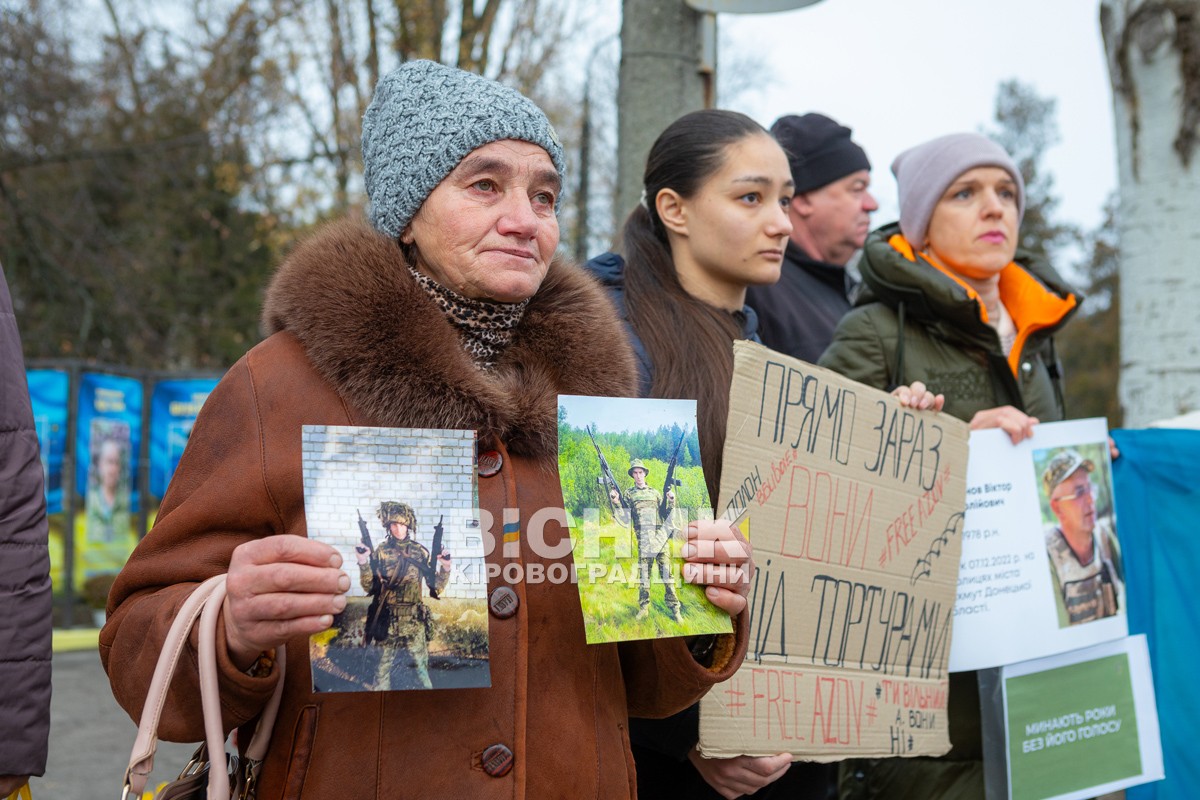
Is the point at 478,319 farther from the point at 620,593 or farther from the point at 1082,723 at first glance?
the point at 1082,723

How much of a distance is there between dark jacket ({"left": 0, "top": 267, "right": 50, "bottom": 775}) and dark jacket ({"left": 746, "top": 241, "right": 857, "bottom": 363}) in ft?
6.96

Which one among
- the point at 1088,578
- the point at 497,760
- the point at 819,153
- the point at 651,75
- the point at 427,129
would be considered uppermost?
the point at 651,75

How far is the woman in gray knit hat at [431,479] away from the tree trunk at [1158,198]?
3.33 meters

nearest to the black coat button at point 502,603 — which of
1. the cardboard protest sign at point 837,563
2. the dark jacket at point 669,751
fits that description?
the cardboard protest sign at point 837,563

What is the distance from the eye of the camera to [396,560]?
1.67 metres

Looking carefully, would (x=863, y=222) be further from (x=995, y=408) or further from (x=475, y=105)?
(x=475, y=105)

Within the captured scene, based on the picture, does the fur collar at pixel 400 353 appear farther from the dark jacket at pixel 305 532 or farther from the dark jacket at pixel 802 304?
the dark jacket at pixel 802 304

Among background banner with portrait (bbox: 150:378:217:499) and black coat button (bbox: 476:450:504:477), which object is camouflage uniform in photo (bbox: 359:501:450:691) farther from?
background banner with portrait (bbox: 150:378:217:499)

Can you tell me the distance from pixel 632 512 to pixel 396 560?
41 cm

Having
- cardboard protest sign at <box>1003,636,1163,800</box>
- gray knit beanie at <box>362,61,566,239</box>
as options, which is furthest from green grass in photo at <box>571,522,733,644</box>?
cardboard protest sign at <box>1003,636,1163,800</box>

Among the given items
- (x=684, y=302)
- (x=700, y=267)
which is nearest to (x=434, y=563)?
(x=684, y=302)

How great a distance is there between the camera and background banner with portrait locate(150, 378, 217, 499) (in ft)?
35.0

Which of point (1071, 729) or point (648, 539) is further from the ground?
point (648, 539)

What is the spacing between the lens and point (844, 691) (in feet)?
8.46
